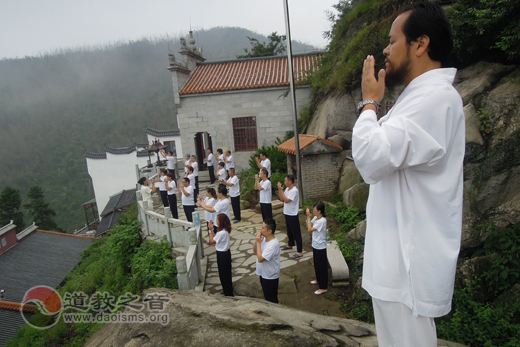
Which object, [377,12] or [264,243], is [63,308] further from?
[377,12]

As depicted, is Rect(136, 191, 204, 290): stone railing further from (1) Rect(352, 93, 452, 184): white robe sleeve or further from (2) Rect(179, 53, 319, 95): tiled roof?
(2) Rect(179, 53, 319, 95): tiled roof

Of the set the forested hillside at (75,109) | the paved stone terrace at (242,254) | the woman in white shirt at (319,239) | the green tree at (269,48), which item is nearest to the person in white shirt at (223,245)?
the paved stone terrace at (242,254)

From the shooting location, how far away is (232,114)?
16.8 metres

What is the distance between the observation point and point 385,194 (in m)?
1.53

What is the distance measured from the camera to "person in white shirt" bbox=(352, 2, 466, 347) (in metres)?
1.35

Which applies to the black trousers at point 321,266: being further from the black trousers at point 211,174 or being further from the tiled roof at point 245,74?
the tiled roof at point 245,74

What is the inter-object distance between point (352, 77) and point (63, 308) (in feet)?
39.0

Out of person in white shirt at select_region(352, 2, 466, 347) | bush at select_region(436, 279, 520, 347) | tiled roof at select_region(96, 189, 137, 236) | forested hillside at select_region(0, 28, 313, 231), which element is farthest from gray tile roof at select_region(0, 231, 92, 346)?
forested hillside at select_region(0, 28, 313, 231)

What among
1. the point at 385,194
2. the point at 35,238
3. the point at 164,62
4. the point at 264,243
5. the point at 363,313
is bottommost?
the point at 35,238

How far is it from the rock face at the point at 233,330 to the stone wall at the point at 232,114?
14042 millimetres

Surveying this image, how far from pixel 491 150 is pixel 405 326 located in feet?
15.1

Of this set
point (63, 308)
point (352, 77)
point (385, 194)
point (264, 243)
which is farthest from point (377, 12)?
point (63, 308)

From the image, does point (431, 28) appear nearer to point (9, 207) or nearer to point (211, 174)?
point (211, 174)

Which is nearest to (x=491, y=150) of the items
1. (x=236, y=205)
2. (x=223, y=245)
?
(x=223, y=245)
